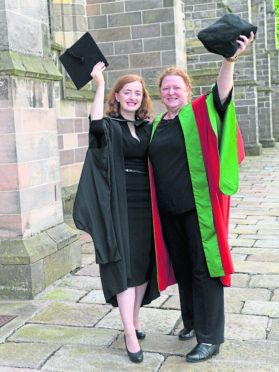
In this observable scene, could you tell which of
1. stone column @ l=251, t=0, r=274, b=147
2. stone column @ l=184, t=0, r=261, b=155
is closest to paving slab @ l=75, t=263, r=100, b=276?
stone column @ l=184, t=0, r=261, b=155

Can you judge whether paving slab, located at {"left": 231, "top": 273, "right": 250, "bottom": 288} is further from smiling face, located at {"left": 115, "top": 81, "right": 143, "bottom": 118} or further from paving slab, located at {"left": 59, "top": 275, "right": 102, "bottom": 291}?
smiling face, located at {"left": 115, "top": 81, "right": 143, "bottom": 118}

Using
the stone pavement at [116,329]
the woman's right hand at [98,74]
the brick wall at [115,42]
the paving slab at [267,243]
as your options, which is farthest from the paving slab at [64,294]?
the brick wall at [115,42]

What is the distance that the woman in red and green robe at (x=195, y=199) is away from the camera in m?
2.98

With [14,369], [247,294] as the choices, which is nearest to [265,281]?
[247,294]

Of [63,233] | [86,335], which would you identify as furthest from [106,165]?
[63,233]

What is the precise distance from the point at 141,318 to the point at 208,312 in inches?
34.7

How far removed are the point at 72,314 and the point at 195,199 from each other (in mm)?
1530

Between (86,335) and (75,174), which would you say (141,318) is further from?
(75,174)

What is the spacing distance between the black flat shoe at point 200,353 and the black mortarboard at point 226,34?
5.55 ft

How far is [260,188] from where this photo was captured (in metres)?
10.5

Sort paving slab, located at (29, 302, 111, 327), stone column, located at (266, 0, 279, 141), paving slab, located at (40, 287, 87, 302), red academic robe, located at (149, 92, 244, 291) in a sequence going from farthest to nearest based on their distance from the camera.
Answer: stone column, located at (266, 0, 279, 141) → paving slab, located at (40, 287, 87, 302) → paving slab, located at (29, 302, 111, 327) → red academic robe, located at (149, 92, 244, 291)

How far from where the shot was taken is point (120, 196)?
3.07 metres

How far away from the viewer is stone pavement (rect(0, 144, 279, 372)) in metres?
3.07

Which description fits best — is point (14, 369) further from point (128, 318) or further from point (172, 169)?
point (172, 169)
